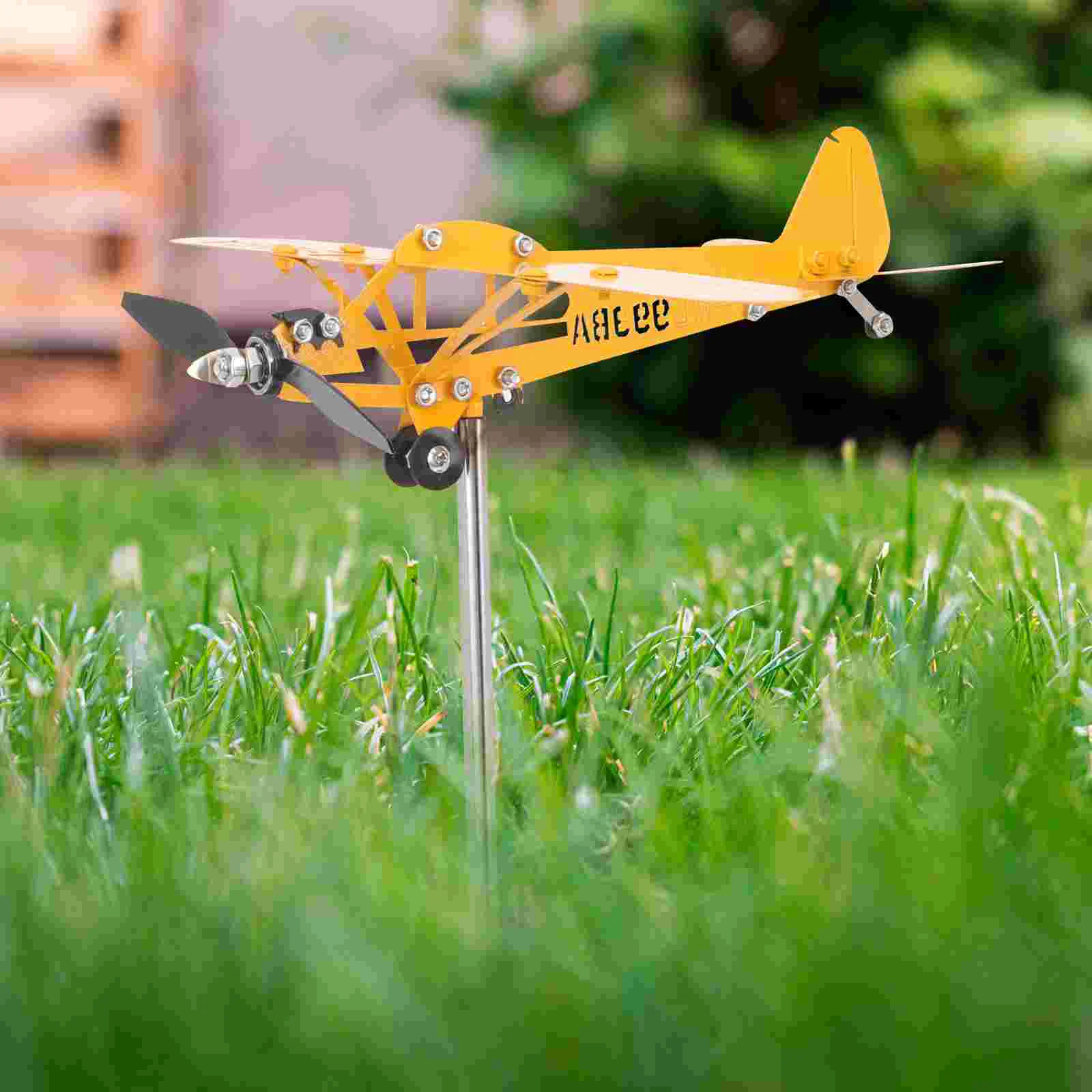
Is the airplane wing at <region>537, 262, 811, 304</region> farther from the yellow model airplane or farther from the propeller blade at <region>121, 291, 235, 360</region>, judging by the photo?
the propeller blade at <region>121, 291, 235, 360</region>

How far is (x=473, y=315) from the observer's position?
795 mm

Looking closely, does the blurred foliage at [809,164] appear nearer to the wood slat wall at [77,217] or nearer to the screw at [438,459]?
the wood slat wall at [77,217]

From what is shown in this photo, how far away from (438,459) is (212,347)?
0.14 metres

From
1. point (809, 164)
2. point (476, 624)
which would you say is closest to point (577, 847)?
point (476, 624)

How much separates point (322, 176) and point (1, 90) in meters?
1.28

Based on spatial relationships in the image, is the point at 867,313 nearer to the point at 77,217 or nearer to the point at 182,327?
the point at 182,327

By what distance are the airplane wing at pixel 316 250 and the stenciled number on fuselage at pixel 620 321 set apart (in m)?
0.12

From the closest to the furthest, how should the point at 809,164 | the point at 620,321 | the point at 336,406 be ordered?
the point at 336,406, the point at 620,321, the point at 809,164

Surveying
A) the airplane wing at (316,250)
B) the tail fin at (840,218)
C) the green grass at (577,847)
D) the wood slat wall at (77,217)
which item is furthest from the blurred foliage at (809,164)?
the airplane wing at (316,250)

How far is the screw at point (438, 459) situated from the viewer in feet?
2.53

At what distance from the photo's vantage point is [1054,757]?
792 mm

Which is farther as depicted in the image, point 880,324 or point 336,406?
point 880,324

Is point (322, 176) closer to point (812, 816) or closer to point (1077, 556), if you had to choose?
point (1077, 556)

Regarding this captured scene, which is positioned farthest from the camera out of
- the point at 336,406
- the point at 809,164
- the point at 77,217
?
the point at 77,217
